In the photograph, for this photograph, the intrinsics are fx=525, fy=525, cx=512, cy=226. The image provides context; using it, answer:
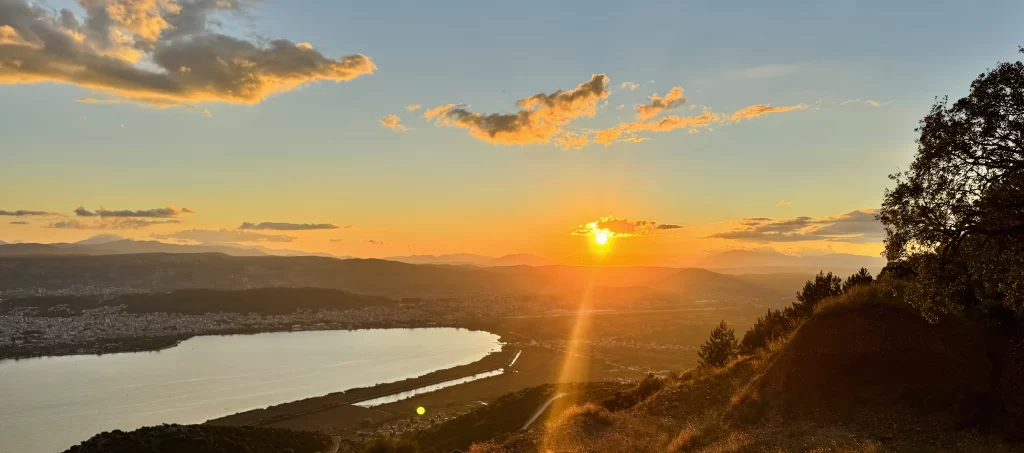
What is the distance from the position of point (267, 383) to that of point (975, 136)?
112 meters

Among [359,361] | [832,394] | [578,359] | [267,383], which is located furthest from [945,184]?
[359,361]

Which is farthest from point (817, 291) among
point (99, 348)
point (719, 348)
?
point (99, 348)

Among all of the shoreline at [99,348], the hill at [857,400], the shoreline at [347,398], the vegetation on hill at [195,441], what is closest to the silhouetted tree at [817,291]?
the hill at [857,400]

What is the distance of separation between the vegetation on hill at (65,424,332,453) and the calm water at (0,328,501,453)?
107 feet

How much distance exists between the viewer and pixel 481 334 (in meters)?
187

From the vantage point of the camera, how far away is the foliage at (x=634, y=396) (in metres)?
40.3

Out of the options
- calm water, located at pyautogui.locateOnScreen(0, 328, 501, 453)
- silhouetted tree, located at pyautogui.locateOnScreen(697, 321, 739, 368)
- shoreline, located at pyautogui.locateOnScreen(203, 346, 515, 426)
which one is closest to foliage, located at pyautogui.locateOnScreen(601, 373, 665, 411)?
silhouetted tree, located at pyautogui.locateOnScreen(697, 321, 739, 368)

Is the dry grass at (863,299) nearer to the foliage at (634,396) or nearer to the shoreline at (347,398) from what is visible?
the foliage at (634,396)

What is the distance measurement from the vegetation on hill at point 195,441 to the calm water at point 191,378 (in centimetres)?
3272

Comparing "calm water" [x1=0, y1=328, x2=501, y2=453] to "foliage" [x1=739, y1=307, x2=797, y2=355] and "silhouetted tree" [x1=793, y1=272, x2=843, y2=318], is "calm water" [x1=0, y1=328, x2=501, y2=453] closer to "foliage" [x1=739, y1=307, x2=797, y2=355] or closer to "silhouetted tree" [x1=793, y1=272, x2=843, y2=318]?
"foliage" [x1=739, y1=307, x2=797, y2=355]

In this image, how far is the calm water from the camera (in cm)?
7638

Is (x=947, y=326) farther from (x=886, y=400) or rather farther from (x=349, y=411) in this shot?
(x=349, y=411)

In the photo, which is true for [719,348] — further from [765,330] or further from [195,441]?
[195,441]

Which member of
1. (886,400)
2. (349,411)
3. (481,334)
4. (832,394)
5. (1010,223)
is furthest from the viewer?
(481,334)
